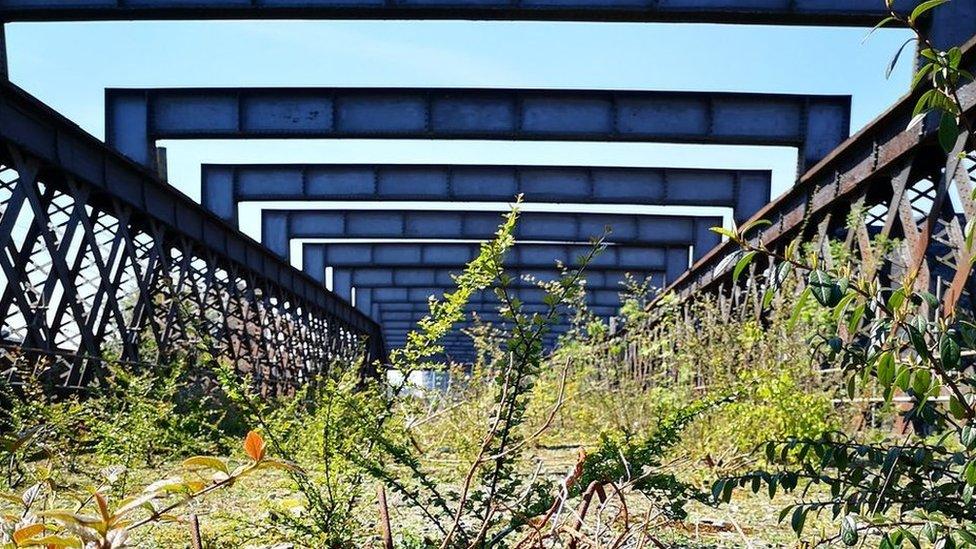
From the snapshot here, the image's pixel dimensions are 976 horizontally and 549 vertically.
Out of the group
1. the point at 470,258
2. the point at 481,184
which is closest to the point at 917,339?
the point at 481,184

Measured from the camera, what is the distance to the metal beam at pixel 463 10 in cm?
1101

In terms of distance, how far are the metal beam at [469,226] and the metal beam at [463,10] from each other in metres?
10.5

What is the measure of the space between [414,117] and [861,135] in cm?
687

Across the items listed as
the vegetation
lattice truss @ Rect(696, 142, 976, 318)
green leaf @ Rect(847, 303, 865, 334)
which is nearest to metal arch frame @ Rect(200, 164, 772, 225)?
lattice truss @ Rect(696, 142, 976, 318)

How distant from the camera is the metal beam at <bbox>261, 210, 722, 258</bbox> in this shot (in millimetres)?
21688

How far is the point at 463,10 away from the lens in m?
11.1

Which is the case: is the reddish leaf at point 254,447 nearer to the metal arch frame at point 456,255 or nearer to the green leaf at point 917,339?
the green leaf at point 917,339

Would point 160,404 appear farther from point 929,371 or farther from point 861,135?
point 861,135

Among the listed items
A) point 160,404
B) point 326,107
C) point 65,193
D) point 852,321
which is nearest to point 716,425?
point 160,404

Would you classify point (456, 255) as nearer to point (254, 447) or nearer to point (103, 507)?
point (254, 447)

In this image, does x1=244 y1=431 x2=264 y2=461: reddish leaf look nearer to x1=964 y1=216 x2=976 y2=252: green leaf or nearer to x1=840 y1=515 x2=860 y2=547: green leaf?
x1=840 y1=515 x2=860 y2=547: green leaf

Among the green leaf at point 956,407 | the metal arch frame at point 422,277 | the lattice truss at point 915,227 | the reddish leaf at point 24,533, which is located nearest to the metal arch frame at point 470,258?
the metal arch frame at point 422,277

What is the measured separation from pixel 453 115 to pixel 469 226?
7.33 m

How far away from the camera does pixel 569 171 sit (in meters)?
18.3
